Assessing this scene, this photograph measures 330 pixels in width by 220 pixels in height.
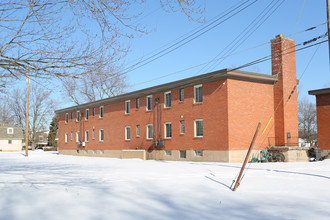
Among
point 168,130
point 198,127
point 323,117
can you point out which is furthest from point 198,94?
point 323,117

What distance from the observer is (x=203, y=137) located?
28.5 meters

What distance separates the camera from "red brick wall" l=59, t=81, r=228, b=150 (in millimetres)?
27312

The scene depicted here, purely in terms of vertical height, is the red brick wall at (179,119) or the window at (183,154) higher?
the red brick wall at (179,119)

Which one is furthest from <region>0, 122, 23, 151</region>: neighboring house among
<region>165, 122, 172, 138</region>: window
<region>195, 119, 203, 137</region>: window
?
<region>195, 119, 203, 137</region>: window

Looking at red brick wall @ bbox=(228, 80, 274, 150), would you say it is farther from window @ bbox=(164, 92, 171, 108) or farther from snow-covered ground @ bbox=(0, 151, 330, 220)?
snow-covered ground @ bbox=(0, 151, 330, 220)

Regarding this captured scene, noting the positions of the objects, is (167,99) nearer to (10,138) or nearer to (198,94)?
(198,94)

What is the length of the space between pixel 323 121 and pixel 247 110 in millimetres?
9382

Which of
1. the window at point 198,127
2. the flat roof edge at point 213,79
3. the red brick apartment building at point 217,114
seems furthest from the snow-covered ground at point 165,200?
the window at point 198,127

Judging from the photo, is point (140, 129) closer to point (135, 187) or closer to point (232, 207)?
point (135, 187)

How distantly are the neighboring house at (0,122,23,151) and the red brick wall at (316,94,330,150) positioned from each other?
6811 cm

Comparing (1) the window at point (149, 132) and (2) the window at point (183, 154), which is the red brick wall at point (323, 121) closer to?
(2) the window at point (183, 154)

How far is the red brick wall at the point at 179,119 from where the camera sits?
27.3m

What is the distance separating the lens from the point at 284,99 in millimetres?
28922

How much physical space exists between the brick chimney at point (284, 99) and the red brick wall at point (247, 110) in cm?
63
